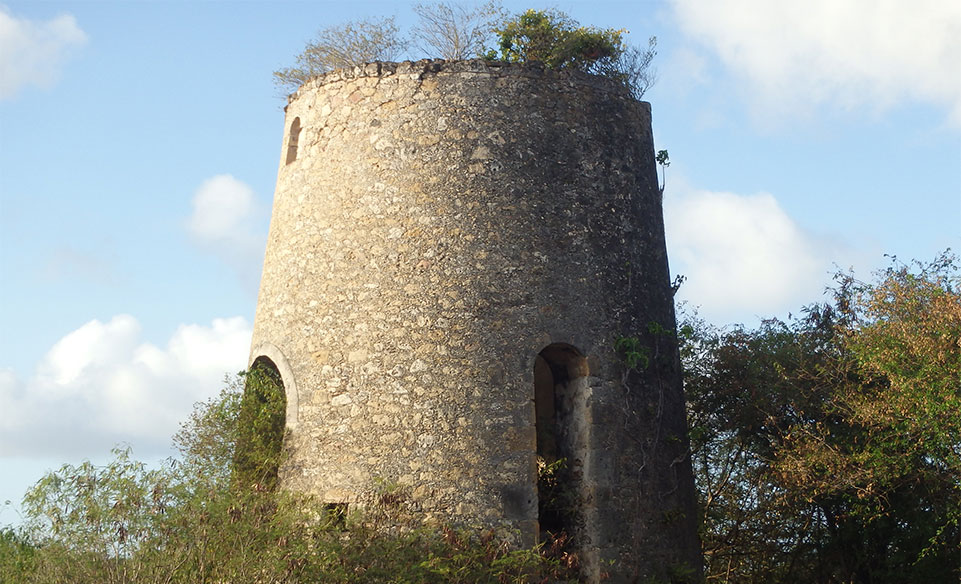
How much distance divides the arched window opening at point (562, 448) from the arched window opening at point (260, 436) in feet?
9.06

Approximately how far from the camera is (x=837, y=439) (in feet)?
39.9

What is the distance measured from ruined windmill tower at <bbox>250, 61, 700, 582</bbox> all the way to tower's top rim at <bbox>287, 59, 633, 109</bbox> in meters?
0.03

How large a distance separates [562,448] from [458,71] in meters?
4.21

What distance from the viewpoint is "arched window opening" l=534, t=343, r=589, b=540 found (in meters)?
10.8

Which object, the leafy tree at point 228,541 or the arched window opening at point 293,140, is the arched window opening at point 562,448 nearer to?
the leafy tree at point 228,541

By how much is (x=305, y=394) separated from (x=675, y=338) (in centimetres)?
421

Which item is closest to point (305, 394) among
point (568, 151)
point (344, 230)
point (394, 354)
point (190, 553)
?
point (394, 354)

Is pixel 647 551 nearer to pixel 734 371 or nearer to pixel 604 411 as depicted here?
pixel 604 411

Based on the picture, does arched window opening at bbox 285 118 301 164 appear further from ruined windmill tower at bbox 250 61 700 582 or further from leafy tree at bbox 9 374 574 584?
leafy tree at bbox 9 374 574 584

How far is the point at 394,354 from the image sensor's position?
34.5 ft

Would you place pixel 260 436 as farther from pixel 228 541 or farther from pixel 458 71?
pixel 458 71

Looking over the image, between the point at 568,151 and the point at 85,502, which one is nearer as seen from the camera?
the point at 85,502

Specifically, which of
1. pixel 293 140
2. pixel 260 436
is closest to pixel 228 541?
pixel 260 436

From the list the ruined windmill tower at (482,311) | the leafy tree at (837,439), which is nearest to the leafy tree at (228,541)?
the ruined windmill tower at (482,311)
